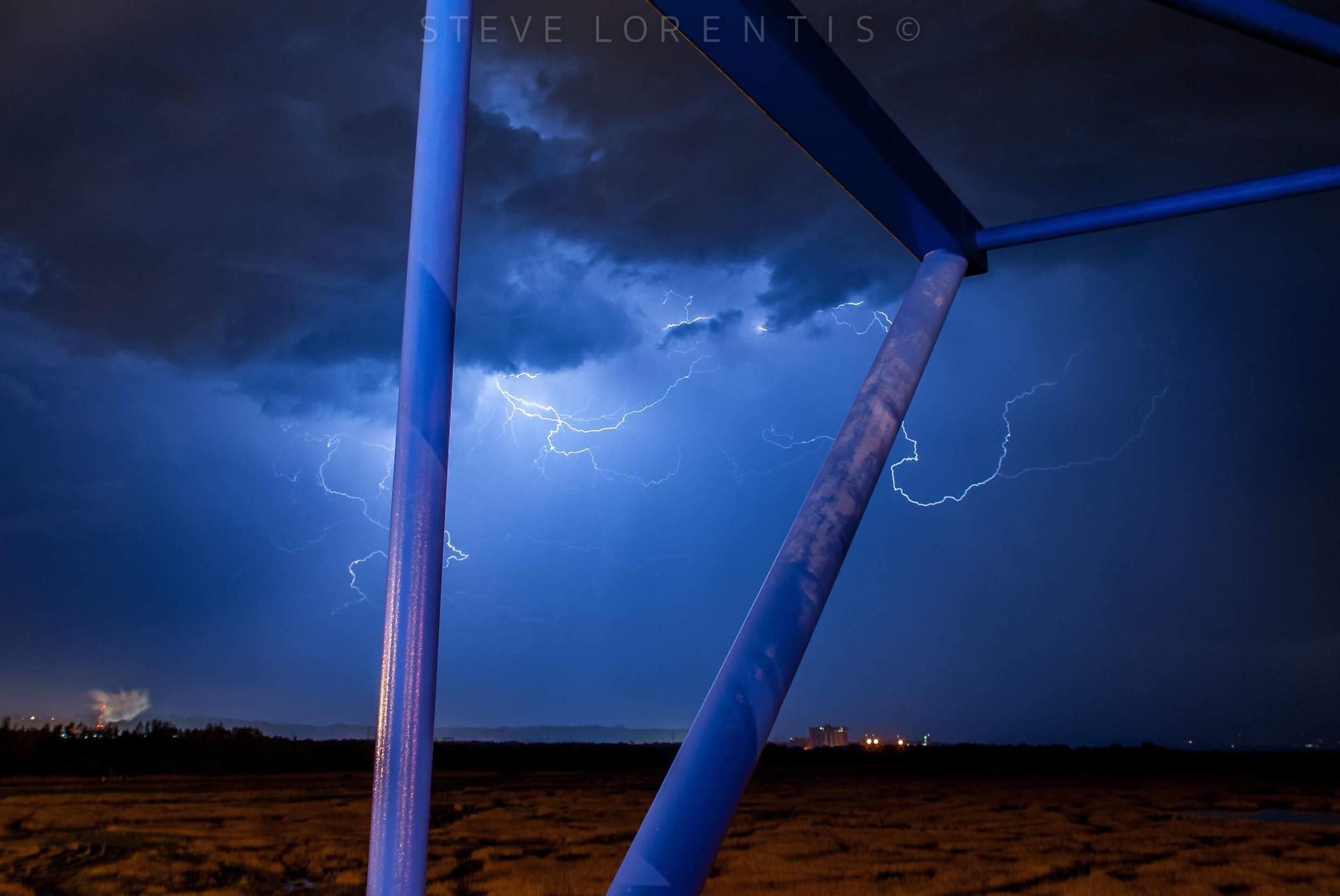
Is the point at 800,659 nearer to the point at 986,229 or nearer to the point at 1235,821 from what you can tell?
the point at 986,229

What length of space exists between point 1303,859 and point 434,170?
18.3 metres

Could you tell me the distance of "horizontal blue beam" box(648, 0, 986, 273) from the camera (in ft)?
6.21

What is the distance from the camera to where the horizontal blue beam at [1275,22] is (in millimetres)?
1871

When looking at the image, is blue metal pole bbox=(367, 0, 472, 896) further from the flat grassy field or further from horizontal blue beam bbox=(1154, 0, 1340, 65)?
the flat grassy field

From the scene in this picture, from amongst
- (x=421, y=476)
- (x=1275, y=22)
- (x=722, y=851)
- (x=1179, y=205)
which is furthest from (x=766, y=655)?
(x=722, y=851)

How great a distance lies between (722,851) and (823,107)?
52.9ft

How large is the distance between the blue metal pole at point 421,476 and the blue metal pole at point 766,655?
0.39m

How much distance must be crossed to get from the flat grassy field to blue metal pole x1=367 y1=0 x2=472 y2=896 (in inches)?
451

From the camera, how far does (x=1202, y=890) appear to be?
11602mm

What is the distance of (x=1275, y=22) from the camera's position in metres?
1.90

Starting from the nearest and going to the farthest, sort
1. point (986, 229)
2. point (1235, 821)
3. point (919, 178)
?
point (919, 178), point (986, 229), point (1235, 821)

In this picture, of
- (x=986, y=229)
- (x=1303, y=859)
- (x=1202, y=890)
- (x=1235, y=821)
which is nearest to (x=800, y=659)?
(x=986, y=229)

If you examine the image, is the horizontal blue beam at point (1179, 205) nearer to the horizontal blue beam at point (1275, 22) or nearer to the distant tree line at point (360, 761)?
the horizontal blue beam at point (1275, 22)

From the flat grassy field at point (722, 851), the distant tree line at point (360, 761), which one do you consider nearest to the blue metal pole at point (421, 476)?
the flat grassy field at point (722, 851)
